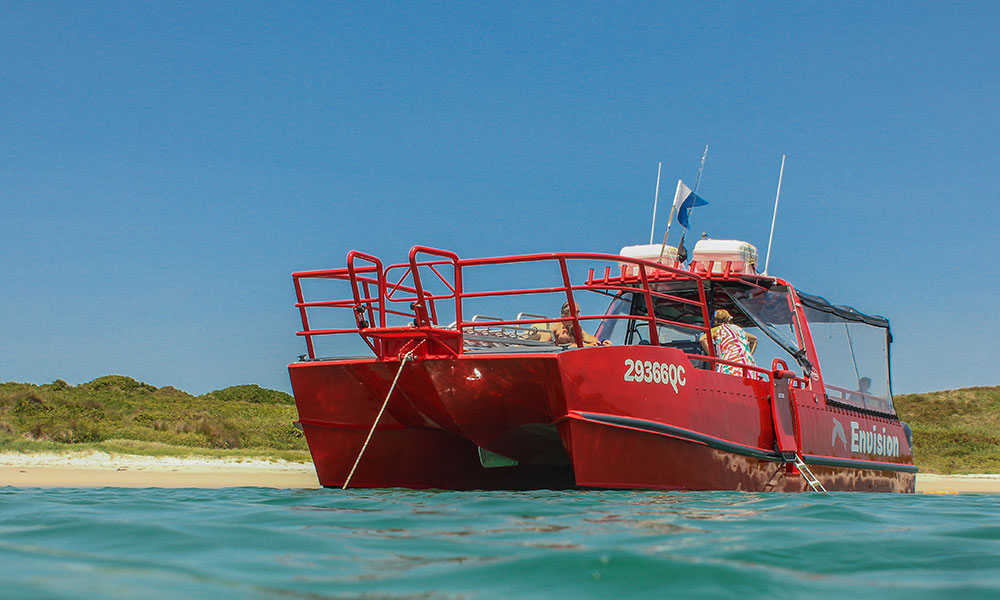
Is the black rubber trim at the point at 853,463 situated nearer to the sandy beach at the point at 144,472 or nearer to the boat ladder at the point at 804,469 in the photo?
the boat ladder at the point at 804,469

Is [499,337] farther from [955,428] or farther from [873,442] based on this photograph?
[955,428]

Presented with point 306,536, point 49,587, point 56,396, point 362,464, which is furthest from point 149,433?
point 49,587

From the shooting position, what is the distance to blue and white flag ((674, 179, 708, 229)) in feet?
34.6

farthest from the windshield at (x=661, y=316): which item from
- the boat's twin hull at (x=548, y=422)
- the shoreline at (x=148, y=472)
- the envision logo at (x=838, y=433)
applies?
the shoreline at (x=148, y=472)

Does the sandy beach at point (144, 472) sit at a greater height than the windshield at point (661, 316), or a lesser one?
lesser

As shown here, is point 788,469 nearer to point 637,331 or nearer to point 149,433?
point 637,331

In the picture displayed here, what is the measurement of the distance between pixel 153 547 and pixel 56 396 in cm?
1994

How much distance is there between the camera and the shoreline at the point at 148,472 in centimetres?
1087

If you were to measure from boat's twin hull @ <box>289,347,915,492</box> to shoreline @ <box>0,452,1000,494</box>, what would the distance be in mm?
2581

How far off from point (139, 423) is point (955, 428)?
2360cm

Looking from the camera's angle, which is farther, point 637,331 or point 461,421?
point 637,331

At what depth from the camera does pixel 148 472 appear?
13.0 m

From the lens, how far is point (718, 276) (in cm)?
997

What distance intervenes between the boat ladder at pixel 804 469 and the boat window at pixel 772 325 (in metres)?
1.06
